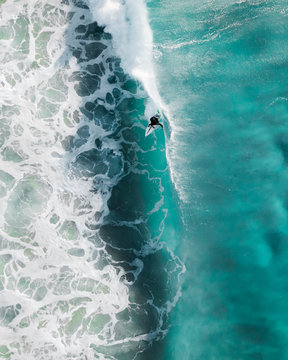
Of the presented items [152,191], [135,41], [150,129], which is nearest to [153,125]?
[150,129]

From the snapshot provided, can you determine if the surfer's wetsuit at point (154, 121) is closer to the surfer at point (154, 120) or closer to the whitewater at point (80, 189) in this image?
the surfer at point (154, 120)

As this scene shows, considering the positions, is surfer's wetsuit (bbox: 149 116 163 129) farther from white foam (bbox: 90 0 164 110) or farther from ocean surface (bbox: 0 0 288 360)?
white foam (bbox: 90 0 164 110)

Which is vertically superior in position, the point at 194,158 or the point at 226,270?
the point at 194,158

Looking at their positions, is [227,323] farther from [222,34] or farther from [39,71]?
[39,71]

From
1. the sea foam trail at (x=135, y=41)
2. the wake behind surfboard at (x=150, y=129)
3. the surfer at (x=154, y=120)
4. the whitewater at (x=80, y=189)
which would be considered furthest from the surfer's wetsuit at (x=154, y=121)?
the whitewater at (x=80, y=189)

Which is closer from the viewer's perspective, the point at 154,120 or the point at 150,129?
the point at 154,120

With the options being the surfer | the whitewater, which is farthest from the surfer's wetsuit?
the whitewater

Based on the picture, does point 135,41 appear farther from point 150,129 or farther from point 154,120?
point 150,129

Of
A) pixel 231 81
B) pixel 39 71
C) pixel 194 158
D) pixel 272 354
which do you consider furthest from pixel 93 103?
pixel 272 354
